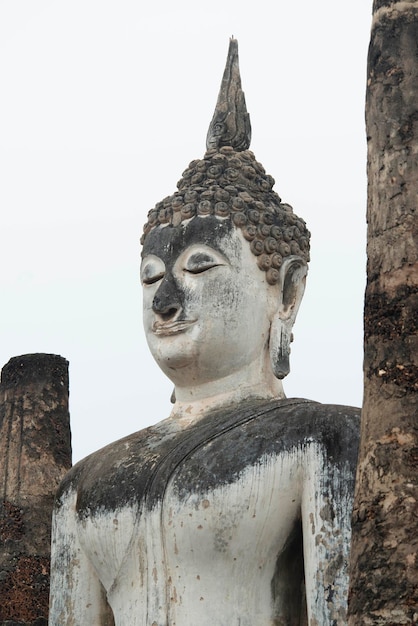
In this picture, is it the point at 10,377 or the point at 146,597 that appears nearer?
the point at 146,597

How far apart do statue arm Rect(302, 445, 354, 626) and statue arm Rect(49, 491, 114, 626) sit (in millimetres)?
1719

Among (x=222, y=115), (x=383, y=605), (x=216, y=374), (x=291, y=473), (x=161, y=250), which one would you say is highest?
(x=222, y=115)

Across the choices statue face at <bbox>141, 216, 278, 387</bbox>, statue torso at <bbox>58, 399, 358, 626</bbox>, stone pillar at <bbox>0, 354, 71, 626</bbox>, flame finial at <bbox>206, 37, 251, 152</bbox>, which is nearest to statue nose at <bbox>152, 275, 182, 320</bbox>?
statue face at <bbox>141, 216, 278, 387</bbox>

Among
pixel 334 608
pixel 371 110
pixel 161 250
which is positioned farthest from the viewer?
pixel 161 250

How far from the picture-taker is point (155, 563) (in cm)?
961

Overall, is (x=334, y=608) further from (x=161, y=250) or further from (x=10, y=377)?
(x=10, y=377)

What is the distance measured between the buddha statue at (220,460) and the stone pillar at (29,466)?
Answer: 1.76 m

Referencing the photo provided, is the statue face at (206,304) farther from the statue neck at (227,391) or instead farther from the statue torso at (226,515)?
the statue torso at (226,515)

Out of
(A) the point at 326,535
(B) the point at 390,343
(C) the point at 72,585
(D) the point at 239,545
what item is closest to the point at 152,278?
(D) the point at 239,545

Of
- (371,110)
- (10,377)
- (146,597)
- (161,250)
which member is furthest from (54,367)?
(371,110)

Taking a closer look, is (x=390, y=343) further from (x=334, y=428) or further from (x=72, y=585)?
(x=72, y=585)

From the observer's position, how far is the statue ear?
33.4 feet

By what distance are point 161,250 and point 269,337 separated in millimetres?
914

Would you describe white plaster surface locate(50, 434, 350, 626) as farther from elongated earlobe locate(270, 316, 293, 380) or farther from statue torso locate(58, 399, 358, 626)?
elongated earlobe locate(270, 316, 293, 380)
